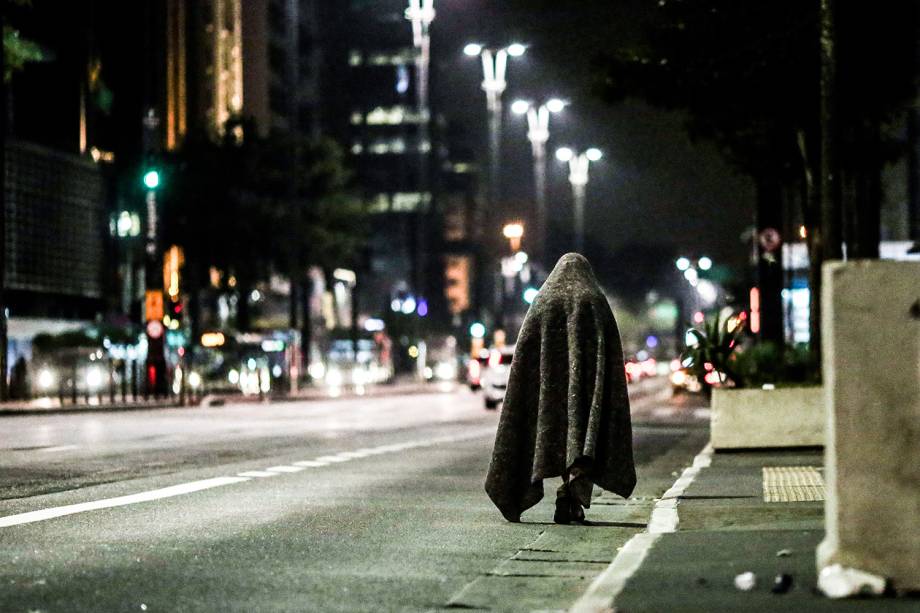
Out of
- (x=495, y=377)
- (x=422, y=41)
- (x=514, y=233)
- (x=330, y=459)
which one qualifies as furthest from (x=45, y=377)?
(x=330, y=459)

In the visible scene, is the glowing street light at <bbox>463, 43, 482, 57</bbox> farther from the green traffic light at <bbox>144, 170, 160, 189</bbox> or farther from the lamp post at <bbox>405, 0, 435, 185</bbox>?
the green traffic light at <bbox>144, 170, 160, 189</bbox>

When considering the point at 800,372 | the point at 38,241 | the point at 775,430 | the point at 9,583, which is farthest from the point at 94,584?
the point at 38,241

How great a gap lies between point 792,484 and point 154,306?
39085 millimetres

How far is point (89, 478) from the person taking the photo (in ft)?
53.7

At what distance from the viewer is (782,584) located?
7430mm

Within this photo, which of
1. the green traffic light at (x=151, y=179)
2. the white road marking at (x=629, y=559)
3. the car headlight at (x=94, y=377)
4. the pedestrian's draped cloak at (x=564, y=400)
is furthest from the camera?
the car headlight at (x=94, y=377)

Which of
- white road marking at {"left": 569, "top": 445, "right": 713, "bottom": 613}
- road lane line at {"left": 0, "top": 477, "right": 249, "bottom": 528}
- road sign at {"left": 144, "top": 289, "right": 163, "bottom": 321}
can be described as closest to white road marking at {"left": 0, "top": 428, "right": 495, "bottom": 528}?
road lane line at {"left": 0, "top": 477, "right": 249, "bottom": 528}

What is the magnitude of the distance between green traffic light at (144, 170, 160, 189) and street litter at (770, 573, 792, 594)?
35.5m

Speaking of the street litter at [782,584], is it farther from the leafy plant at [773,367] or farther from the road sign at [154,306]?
the road sign at [154,306]

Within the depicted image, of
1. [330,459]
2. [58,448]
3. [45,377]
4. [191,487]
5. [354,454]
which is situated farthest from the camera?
[45,377]

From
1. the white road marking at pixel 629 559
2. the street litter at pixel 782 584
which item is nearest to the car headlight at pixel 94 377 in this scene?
the white road marking at pixel 629 559

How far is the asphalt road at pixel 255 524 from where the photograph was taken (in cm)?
838

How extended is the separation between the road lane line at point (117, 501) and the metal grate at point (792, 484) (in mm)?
4647

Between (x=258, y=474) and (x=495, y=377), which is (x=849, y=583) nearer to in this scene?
(x=258, y=474)
